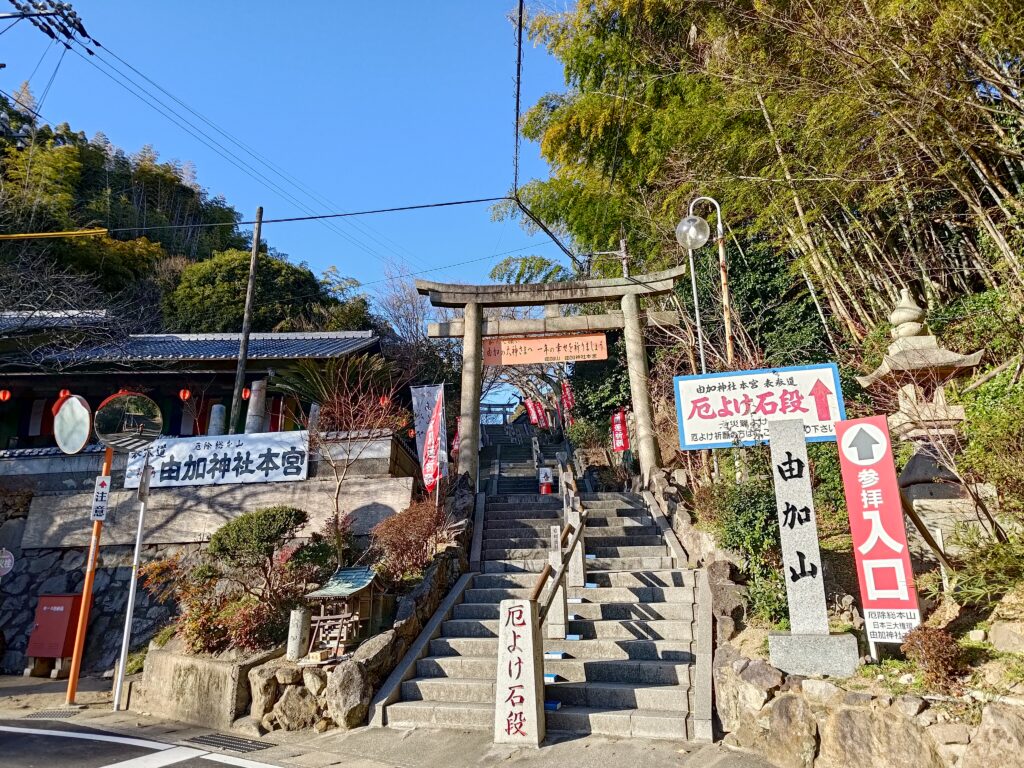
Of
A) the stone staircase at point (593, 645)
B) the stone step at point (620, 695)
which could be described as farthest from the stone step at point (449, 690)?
the stone step at point (620, 695)

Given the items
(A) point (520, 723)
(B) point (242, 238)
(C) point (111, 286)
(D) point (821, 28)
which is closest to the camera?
(A) point (520, 723)

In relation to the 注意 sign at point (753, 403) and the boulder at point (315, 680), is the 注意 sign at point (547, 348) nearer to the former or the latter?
the 注意 sign at point (753, 403)

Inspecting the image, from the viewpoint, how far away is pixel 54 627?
10352 millimetres

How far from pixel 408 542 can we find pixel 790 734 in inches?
214

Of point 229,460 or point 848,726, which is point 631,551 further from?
point 229,460

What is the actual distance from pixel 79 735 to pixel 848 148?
464 inches

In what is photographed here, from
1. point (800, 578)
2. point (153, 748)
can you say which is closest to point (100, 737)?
point (153, 748)

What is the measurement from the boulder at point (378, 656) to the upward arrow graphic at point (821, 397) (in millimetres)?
5693

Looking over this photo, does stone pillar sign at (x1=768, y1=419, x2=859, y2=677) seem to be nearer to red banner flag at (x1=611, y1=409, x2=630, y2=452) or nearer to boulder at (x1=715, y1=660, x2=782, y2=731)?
boulder at (x1=715, y1=660, x2=782, y2=731)

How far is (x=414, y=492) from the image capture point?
11.5 meters

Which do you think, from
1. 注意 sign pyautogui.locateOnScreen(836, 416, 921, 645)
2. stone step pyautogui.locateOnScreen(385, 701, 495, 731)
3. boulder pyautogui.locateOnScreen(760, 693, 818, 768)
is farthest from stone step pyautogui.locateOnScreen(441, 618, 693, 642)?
注意 sign pyautogui.locateOnScreen(836, 416, 921, 645)

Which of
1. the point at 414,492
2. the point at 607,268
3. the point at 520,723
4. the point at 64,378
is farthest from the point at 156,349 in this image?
the point at 520,723

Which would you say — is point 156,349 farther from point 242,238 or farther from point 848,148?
point 242,238

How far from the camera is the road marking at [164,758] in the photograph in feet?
17.7
